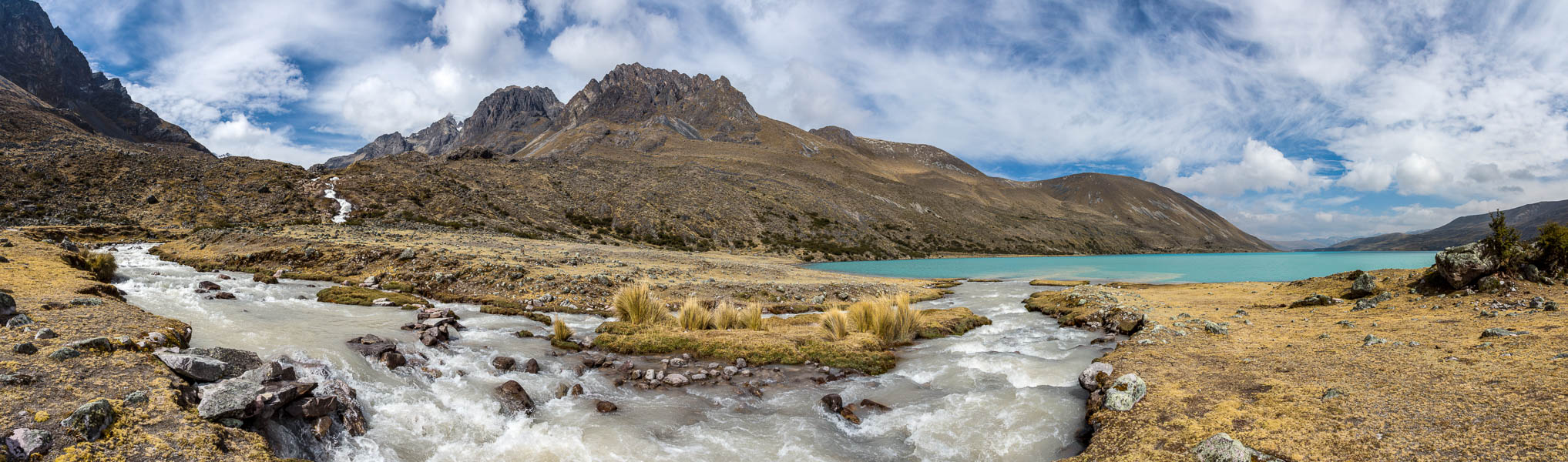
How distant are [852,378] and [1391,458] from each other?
27.8 ft

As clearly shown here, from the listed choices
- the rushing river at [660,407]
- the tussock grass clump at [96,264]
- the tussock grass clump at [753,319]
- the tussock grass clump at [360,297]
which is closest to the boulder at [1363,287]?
the rushing river at [660,407]

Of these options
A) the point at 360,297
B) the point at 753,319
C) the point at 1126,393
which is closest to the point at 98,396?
the point at 753,319

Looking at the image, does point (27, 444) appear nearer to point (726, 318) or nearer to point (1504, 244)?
point (726, 318)

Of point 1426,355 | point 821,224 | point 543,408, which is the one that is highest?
point 821,224

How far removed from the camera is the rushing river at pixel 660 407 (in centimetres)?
827

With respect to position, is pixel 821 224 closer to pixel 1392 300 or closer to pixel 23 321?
pixel 1392 300

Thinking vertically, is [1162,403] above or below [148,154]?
below

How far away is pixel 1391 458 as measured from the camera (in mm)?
5578

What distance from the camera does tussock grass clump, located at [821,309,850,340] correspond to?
52.5 feet

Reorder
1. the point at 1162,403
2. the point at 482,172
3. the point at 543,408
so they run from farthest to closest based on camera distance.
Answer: the point at 482,172
the point at 543,408
the point at 1162,403

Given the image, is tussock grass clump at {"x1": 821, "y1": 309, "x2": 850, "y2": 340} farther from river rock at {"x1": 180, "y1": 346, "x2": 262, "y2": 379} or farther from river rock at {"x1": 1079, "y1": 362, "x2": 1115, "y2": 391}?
river rock at {"x1": 180, "y1": 346, "x2": 262, "y2": 379}

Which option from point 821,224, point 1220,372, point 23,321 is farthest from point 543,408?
point 821,224

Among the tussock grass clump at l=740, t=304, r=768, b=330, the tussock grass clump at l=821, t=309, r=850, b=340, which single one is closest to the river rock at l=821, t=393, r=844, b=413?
the tussock grass clump at l=821, t=309, r=850, b=340

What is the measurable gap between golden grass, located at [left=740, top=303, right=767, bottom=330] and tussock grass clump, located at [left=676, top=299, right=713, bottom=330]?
3.73 ft
